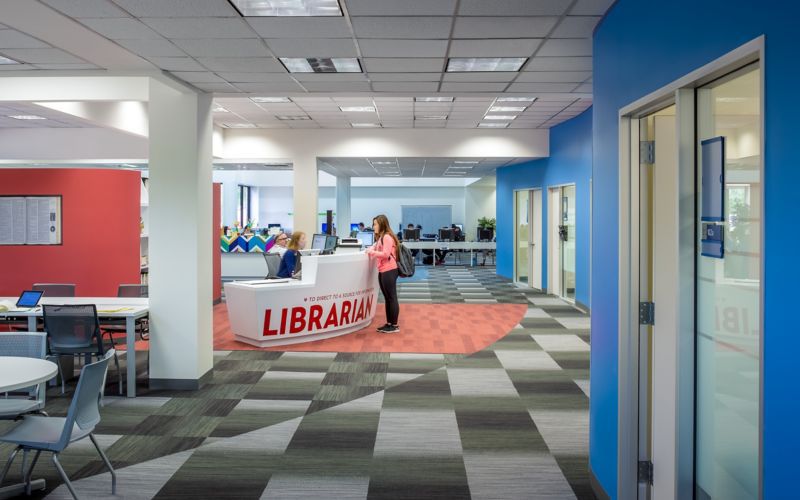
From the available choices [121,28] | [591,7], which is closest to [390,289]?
[121,28]

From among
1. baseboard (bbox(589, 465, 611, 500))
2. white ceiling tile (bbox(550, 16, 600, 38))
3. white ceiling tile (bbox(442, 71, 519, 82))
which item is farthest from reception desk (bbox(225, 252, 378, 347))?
baseboard (bbox(589, 465, 611, 500))

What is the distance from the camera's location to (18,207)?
329 inches

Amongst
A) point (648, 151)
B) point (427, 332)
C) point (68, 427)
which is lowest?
point (427, 332)

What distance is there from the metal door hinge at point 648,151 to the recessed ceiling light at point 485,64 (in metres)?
2.11

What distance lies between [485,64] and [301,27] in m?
1.83

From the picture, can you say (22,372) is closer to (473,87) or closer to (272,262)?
(473,87)

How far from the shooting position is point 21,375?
3520mm

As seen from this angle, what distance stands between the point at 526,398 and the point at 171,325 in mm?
3378

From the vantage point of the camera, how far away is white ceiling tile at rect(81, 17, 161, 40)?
4125mm

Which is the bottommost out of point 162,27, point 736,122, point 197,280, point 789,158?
point 197,280

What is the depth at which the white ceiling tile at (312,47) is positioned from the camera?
4617 millimetres

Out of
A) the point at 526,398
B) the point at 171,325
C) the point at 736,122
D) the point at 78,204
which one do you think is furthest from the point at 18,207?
the point at 736,122

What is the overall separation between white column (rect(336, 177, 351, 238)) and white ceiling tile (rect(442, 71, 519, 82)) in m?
14.4

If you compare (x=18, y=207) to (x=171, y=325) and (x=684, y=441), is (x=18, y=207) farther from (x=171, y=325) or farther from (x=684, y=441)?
(x=684, y=441)
